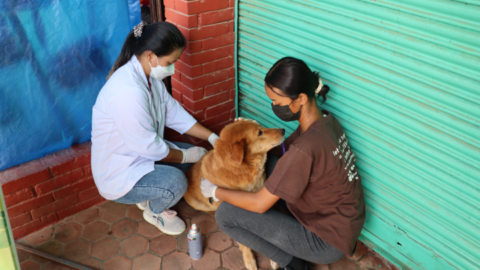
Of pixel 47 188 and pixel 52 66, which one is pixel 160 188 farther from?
pixel 52 66

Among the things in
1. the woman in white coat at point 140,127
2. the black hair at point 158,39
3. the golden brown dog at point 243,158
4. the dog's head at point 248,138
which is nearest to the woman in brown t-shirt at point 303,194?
the golden brown dog at point 243,158

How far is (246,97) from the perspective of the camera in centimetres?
404

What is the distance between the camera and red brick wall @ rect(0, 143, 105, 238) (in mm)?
3133

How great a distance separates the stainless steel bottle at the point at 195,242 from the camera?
9.63ft

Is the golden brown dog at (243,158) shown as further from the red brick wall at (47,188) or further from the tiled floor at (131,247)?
the red brick wall at (47,188)

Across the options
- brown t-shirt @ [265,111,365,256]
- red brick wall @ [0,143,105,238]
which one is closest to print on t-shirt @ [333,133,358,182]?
brown t-shirt @ [265,111,365,256]

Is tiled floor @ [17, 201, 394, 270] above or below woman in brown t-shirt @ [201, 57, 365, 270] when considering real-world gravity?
below

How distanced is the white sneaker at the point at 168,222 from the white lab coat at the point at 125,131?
0.51m

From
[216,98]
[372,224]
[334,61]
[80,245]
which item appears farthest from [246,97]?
[80,245]

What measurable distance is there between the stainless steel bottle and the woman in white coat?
1.24ft

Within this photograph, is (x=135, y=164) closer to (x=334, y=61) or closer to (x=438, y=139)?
(x=334, y=61)

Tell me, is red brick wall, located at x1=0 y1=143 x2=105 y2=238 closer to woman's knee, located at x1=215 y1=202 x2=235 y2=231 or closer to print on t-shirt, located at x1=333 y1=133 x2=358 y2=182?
woman's knee, located at x1=215 y1=202 x2=235 y2=231

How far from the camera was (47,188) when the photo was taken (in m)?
3.31

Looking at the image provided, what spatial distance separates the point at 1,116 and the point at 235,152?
2.14m
